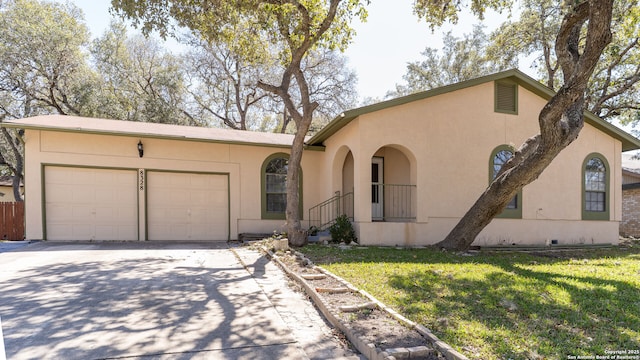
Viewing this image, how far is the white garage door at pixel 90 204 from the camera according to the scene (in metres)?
10.3

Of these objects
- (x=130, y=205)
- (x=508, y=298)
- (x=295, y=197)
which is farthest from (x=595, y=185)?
(x=130, y=205)

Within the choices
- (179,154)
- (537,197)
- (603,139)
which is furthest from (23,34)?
(603,139)

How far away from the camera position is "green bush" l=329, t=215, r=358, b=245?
379 inches

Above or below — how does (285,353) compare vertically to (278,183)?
below

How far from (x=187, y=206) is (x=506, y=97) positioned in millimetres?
10745

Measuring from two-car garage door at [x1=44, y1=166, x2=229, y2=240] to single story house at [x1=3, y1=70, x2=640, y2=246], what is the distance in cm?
3

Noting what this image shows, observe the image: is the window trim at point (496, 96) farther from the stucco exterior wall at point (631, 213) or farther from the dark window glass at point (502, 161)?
the stucco exterior wall at point (631, 213)

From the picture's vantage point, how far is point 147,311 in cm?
441

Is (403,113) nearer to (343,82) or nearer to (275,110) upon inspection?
(343,82)

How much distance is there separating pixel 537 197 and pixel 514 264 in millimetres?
5015

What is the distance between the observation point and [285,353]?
11.2 feet

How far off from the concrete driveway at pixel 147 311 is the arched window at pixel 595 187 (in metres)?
11.1

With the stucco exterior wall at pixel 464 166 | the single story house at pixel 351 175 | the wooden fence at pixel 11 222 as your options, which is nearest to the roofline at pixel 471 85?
the single story house at pixel 351 175

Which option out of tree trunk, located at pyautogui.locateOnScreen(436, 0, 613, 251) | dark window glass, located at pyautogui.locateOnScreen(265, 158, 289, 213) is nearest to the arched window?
tree trunk, located at pyautogui.locateOnScreen(436, 0, 613, 251)
